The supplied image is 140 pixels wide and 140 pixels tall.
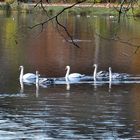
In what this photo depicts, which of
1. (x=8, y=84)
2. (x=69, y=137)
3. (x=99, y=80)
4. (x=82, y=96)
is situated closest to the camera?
(x=69, y=137)

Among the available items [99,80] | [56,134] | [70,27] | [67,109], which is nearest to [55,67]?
[99,80]

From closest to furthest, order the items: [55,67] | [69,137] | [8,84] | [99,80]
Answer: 1. [69,137]
2. [8,84]
3. [99,80]
4. [55,67]

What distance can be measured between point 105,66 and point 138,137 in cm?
1982

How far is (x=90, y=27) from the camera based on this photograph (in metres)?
65.6

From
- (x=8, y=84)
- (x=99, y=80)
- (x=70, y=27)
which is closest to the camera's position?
(x=8, y=84)

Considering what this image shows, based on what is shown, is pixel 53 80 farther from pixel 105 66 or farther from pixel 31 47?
pixel 31 47

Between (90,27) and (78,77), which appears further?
(90,27)

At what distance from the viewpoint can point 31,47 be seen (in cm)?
4703

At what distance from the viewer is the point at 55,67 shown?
1309 inches

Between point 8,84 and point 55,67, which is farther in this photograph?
point 55,67

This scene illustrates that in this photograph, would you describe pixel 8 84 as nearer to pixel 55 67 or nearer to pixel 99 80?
pixel 99 80

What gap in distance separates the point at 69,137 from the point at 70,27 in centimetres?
4958

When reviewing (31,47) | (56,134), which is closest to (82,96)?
(56,134)

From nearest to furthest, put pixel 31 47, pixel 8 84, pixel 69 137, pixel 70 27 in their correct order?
pixel 69 137, pixel 8 84, pixel 31 47, pixel 70 27
